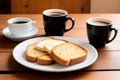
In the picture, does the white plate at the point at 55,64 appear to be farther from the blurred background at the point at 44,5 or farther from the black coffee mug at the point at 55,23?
the blurred background at the point at 44,5

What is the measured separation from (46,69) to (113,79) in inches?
8.3

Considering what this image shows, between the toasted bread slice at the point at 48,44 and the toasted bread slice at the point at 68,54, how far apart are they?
0.07 feet

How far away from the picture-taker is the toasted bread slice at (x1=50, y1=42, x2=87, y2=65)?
796mm

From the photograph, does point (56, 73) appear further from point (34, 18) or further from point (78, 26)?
point (34, 18)

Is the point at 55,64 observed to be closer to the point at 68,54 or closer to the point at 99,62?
the point at 68,54

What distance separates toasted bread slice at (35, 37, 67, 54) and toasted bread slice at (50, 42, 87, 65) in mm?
21

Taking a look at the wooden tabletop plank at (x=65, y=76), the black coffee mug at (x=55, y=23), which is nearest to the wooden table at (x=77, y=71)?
the wooden tabletop plank at (x=65, y=76)

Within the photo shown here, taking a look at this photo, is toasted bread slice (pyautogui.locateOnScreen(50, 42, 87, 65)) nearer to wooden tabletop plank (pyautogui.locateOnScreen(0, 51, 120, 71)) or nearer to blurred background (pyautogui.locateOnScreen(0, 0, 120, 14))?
wooden tabletop plank (pyautogui.locateOnScreen(0, 51, 120, 71))

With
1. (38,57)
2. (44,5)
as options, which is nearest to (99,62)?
(38,57)

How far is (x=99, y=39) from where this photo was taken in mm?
970

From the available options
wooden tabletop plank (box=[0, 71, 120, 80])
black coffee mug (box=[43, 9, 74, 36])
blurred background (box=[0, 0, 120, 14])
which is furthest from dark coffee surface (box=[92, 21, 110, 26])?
blurred background (box=[0, 0, 120, 14])

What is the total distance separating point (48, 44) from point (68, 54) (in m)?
0.10

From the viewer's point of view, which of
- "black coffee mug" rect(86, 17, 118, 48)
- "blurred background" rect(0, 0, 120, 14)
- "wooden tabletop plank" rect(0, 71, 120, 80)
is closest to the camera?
"wooden tabletop plank" rect(0, 71, 120, 80)

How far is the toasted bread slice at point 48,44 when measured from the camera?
866 mm
